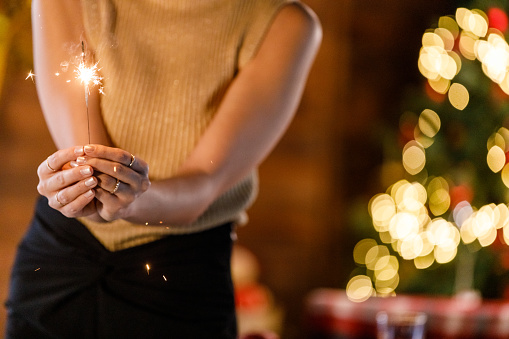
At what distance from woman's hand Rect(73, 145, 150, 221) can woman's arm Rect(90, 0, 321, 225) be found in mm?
86

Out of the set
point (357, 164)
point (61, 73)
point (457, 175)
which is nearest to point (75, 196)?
point (61, 73)

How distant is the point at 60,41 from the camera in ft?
1.78

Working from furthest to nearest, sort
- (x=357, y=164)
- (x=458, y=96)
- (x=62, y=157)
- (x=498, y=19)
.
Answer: (x=357, y=164) → (x=458, y=96) → (x=498, y=19) → (x=62, y=157)

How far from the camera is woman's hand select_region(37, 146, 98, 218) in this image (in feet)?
1.62

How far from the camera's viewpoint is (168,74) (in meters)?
0.74

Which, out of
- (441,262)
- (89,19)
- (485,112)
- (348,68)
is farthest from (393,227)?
(89,19)

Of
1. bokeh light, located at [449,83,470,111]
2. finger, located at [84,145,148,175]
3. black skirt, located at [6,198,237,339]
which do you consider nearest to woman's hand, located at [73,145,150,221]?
finger, located at [84,145,148,175]

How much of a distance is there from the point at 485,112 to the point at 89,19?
2.24 metres

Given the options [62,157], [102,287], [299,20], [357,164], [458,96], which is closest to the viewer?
[62,157]

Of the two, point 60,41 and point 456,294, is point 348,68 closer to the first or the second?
point 456,294

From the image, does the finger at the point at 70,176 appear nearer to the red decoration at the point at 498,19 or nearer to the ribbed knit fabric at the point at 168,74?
the ribbed knit fabric at the point at 168,74

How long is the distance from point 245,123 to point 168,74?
12cm

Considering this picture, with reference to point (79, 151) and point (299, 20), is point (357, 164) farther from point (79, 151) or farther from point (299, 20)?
point (79, 151)

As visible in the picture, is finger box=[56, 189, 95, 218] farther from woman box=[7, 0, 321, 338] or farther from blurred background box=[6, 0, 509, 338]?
blurred background box=[6, 0, 509, 338]
